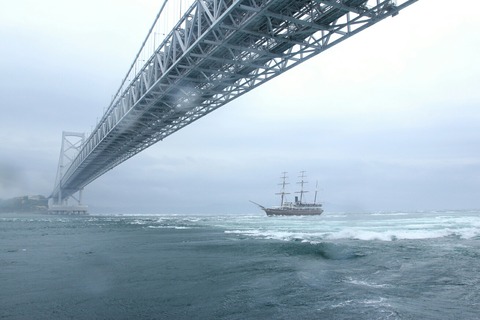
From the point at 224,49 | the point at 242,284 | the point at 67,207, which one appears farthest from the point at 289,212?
the point at 242,284

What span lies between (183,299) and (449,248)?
56.4 feet

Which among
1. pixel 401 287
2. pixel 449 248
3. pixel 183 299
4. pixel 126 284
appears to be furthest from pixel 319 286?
pixel 449 248

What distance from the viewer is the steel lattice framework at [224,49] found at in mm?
14617

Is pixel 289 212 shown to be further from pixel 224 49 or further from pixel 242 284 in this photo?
pixel 242 284

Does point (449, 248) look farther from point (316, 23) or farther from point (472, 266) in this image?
point (316, 23)

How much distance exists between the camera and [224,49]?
741 inches

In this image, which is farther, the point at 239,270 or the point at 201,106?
the point at 201,106

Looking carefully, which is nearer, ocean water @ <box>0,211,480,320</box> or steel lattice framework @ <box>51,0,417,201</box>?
ocean water @ <box>0,211,480,320</box>

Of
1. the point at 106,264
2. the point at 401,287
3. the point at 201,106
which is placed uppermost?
the point at 201,106

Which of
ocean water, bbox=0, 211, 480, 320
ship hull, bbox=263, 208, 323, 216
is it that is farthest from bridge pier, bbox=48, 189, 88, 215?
ocean water, bbox=0, 211, 480, 320

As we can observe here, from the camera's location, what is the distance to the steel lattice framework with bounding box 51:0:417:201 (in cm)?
1462

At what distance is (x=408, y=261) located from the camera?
15656mm

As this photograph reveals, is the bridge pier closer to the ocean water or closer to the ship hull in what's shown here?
the ship hull

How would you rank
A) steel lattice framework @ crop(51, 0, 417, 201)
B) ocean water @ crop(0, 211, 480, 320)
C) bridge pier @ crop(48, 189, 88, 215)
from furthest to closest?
bridge pier @ crop(48, 189, 88, 215)
steel lattice framework @ crop(51, 0, 417, 201)
ocean water @ crop(0, 211, 480, 320)
